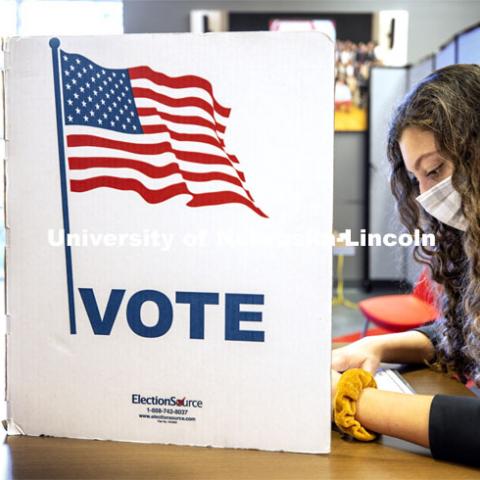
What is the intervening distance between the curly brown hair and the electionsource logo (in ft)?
1.50

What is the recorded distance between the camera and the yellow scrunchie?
68 centimetres

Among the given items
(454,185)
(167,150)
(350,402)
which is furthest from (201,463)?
(454,185)

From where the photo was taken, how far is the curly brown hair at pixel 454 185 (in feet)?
2.74

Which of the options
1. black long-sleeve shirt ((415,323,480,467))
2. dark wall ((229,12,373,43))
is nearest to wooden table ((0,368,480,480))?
black long-sleeve shirt ((415,323,480,467))

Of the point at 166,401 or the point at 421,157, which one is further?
the point at 421,157

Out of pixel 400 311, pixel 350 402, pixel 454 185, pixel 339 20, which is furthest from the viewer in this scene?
pixel 339 20

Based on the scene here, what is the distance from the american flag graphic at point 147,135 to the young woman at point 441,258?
319 mm

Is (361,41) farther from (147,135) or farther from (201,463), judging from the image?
(201,463)

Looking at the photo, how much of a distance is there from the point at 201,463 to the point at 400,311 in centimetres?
199

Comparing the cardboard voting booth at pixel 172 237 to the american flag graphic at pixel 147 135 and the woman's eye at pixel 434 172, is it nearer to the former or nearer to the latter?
the american flag graphic at pixel 147 135

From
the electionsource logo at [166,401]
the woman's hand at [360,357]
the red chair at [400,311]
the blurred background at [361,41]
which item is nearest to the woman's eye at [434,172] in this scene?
the woman's hand at [360,357]

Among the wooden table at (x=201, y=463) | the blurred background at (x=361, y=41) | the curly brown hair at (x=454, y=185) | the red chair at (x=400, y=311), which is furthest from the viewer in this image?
the blurred background at (x=361, y=41)

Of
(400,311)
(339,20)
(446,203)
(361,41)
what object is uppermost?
(339,20)

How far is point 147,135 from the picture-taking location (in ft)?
2.04
